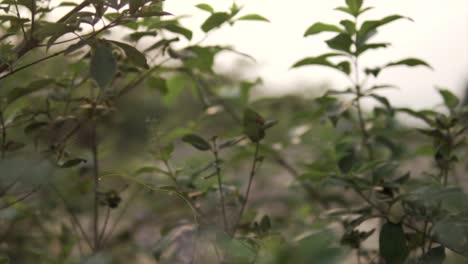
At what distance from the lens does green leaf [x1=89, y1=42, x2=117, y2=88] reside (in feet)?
Answer: 2.14

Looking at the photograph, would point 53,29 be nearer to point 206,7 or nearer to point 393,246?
point 206,7

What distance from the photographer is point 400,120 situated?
1.43 m

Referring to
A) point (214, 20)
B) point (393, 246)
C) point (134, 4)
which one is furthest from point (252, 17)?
point (393, 246)

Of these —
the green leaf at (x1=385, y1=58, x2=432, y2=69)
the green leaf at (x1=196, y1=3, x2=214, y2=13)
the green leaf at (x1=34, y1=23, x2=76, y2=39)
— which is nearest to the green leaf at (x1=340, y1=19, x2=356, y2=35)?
the green leaf at (x1=385, y1=58, x2=432, y2=69)

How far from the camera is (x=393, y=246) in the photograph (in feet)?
2.47

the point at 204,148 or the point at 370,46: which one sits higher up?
the point at 370,46

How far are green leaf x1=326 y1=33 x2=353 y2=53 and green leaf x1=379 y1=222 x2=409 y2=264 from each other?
315 mm

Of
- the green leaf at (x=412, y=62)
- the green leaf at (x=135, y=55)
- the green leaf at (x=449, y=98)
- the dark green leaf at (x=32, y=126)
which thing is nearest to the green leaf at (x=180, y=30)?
the green leaf at (x=135, y=55)

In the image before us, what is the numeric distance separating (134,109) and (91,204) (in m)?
1.61

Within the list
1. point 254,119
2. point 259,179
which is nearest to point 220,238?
point 254,119

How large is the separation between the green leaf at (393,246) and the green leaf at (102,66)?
0.42 metres

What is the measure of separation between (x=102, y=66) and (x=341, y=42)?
0.42 metres

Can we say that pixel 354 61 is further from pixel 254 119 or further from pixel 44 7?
pixel 44 7

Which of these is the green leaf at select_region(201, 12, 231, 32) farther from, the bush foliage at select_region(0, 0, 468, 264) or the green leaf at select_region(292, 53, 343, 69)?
the green leaf at select_region(292, 53, 343, 69)
